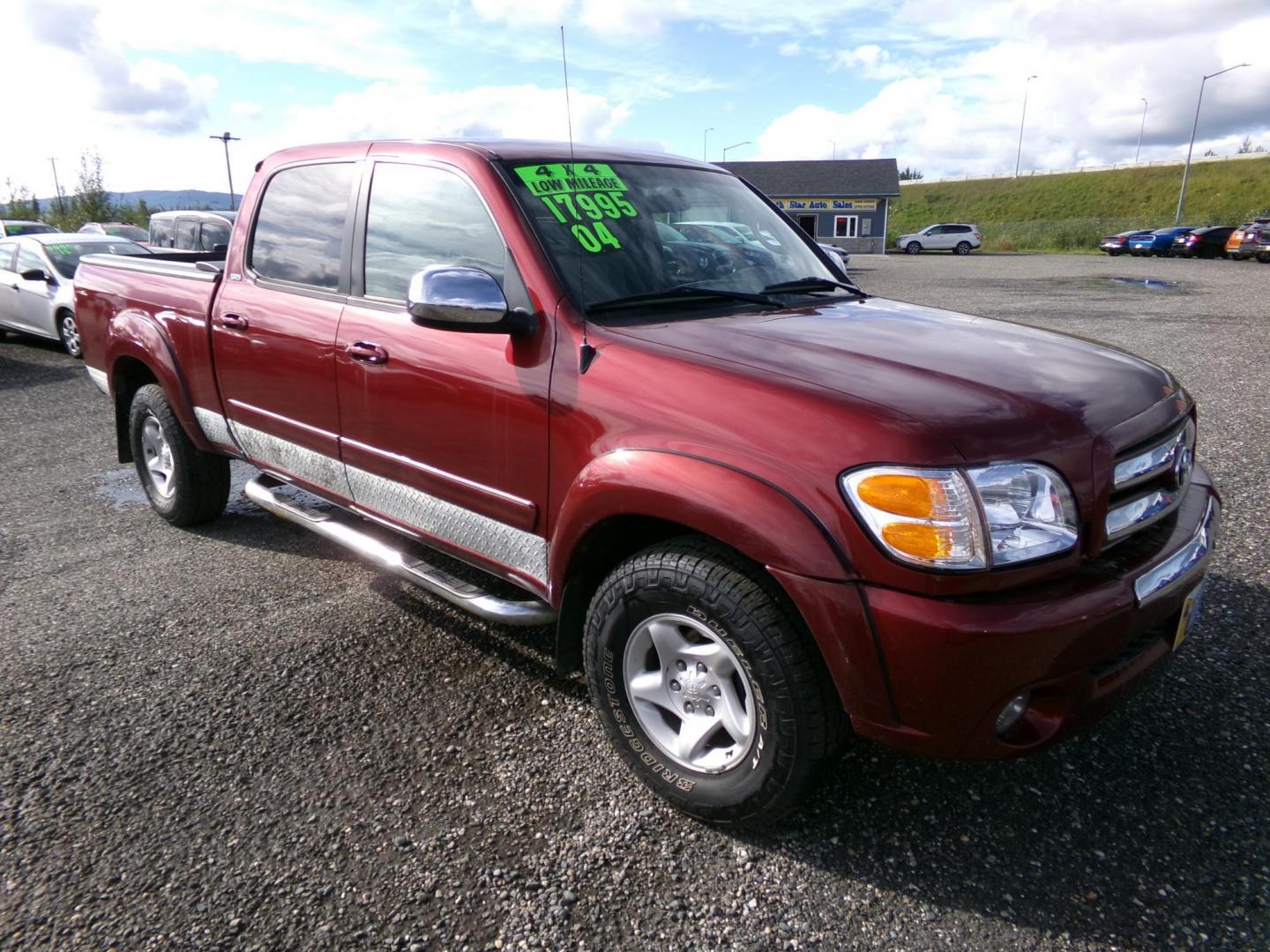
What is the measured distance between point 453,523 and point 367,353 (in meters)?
0.69

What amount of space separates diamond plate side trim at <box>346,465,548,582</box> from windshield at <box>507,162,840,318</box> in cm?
78

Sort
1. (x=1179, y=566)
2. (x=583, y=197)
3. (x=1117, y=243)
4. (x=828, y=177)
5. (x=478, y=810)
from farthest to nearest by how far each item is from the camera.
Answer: (x=828, y=177), (x=1117, y=243), (x=583, y=197), (x=478, y=810), (x=1179, y=566)

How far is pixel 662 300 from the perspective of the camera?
9.28 feet

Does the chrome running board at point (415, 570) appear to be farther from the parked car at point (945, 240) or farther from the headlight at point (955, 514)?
the parked car at point (945, 240)

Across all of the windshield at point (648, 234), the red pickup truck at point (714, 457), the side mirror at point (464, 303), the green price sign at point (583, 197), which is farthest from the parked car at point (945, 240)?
the side mirror at point (464, 303)

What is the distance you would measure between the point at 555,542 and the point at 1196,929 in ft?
6.10

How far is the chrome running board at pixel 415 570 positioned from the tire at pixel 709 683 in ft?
1.06

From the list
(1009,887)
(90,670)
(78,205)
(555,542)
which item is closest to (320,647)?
(90,670)

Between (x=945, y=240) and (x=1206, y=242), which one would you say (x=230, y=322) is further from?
(x=945, y=240)

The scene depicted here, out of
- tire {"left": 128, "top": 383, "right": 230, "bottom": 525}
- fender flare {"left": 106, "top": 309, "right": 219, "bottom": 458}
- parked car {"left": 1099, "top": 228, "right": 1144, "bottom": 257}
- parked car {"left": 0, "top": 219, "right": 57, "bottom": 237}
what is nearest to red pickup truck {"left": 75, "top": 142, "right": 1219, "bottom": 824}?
fender flare {"left": 106, "top": 309, "right": 219, "bottom": 458}

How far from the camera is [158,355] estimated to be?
440 cm

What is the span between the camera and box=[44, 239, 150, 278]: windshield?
10.8 metres

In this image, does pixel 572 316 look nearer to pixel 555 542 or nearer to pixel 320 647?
pixel 555 542

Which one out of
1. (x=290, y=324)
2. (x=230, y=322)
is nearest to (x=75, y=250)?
(x=230, y=322)
